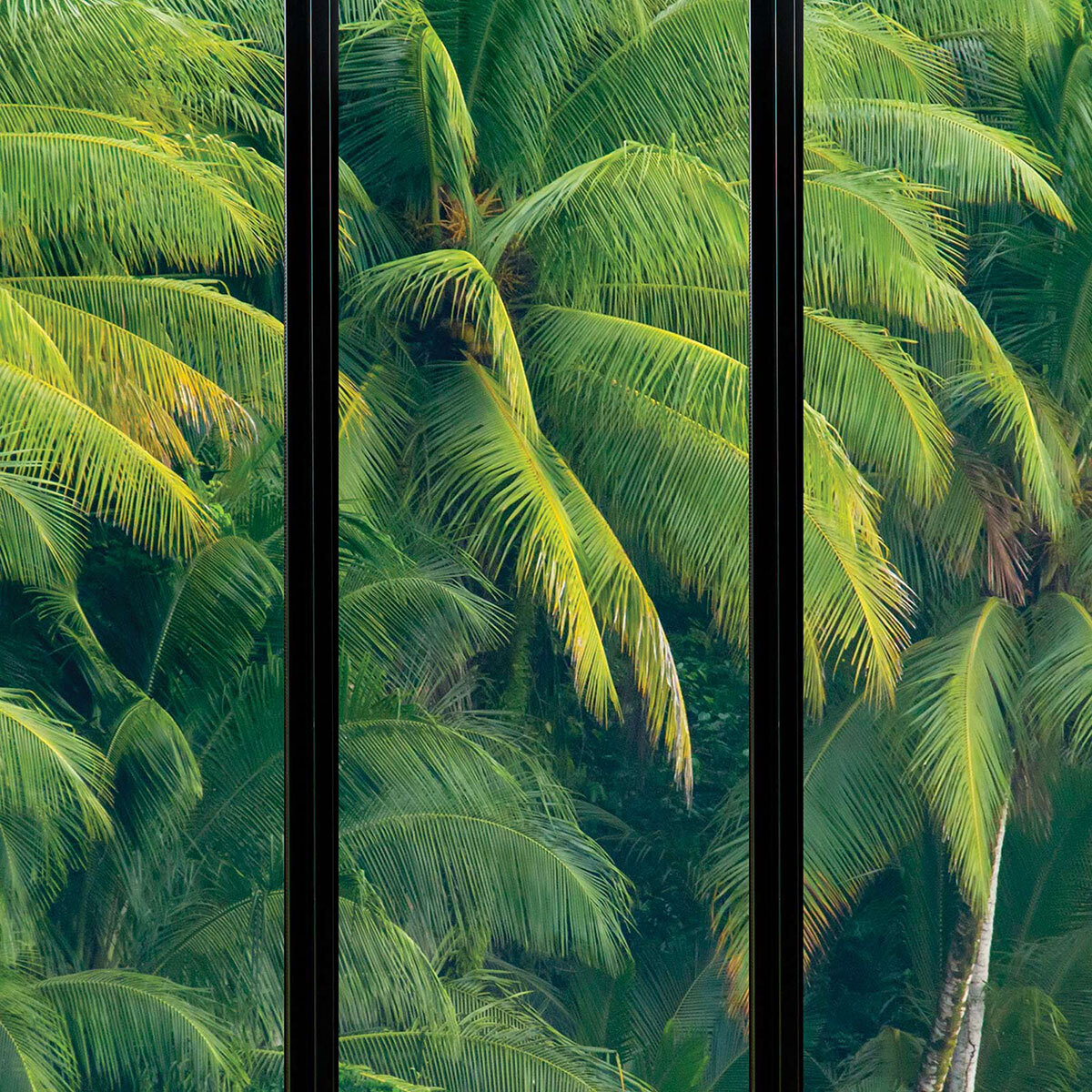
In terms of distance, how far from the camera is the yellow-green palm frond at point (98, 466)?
1.87 meters

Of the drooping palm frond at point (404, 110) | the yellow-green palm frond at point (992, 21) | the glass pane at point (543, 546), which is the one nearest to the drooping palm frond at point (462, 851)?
the glass pane at point (543, 546)

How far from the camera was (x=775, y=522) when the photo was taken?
1.83 metres

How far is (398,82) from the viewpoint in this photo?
1.87 meters

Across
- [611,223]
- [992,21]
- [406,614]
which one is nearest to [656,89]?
[611,223]

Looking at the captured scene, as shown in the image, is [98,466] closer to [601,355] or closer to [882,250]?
[601,355]

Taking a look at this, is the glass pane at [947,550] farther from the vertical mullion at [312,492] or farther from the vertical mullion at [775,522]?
the vertical mullion at [312,492]

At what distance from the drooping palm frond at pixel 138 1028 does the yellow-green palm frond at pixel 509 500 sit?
2.69 feet

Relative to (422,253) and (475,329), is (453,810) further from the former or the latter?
(422,253)

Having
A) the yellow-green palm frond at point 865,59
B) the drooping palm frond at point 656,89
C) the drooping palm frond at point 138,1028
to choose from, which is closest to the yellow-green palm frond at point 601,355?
the drooping palm frond at point 656,89

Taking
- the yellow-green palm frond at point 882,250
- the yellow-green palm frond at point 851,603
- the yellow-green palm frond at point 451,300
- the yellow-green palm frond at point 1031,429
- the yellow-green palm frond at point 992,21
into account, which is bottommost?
the yellow-green palm frond at point 851,603

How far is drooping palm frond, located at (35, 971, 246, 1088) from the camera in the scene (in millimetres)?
1841

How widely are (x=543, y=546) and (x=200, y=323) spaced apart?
67 centimetres

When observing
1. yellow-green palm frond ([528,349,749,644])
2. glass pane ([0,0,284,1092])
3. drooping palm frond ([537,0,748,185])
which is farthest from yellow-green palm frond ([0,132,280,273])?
yellow-green palm frond ([528,349,749,644])

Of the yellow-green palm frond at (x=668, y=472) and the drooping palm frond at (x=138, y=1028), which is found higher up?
the yellow-green palm frond at (x=668, y=472)
